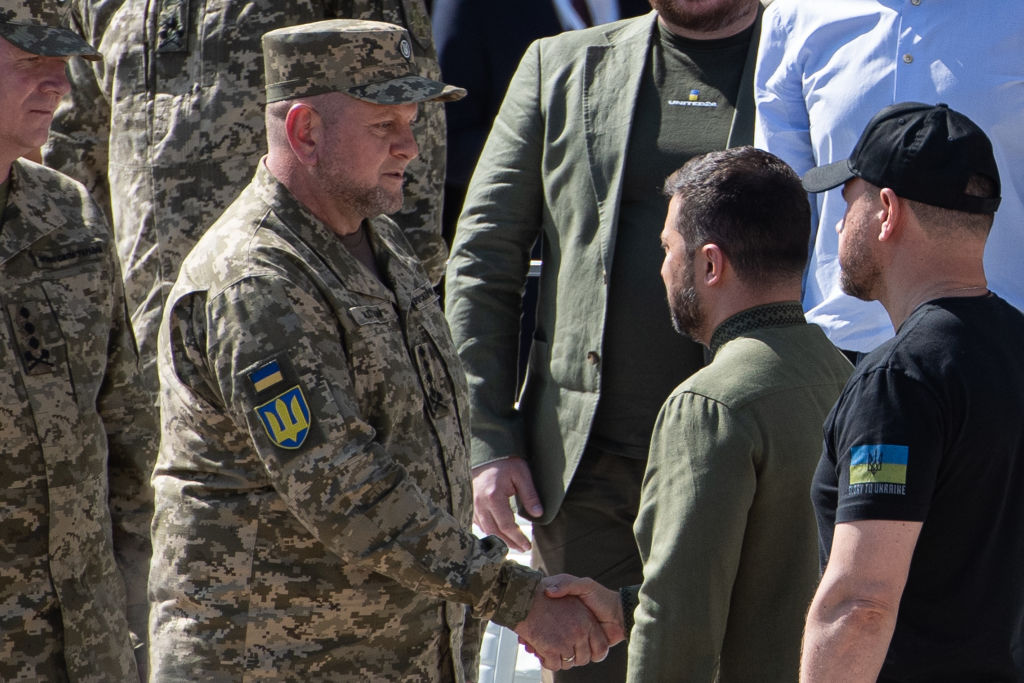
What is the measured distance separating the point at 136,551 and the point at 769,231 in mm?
1587

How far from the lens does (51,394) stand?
9.48 ft

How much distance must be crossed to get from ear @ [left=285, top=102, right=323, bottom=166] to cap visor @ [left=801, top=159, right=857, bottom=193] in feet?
3.12

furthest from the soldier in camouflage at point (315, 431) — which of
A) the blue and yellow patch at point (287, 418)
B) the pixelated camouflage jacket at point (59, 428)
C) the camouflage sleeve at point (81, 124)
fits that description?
the camouflage sleeve at point (81, 124)

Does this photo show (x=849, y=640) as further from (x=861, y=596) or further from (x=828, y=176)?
(x=828, y=176)

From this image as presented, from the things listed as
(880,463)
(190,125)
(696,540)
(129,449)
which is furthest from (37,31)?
(880,463)

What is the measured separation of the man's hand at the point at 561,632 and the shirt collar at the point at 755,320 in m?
0.67

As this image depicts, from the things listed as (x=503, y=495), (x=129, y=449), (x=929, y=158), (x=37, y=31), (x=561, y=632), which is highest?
(x=37, y=31)

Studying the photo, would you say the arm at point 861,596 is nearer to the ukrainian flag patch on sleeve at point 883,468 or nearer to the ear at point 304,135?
the ukrainian flag patch on sleeve at point 883,468

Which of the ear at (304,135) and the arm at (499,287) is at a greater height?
the ear at (304,135)

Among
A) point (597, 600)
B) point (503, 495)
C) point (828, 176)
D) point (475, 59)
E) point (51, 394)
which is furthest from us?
point (475, 59)

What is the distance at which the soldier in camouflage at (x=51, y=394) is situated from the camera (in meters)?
2.85

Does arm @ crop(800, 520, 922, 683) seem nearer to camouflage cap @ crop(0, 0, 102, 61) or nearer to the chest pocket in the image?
the chest pocket

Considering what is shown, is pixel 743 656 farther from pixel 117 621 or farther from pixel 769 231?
pixel 117 621

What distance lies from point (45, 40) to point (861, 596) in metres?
1.93
